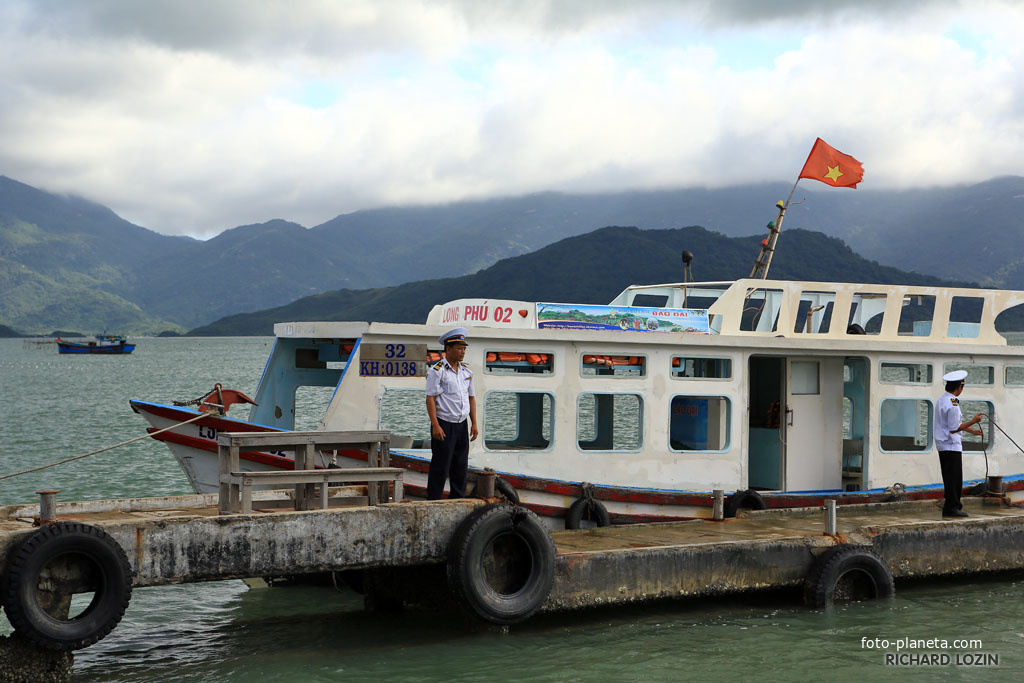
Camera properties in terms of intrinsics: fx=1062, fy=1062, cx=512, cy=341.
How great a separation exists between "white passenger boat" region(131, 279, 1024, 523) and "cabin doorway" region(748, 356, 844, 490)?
0.02m

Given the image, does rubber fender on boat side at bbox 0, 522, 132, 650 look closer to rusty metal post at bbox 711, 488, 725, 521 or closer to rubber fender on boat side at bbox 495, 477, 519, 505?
rubber fender on boat side at bbox 495, 477, 519, 505

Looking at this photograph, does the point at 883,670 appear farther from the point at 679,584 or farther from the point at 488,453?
the point at 488,453

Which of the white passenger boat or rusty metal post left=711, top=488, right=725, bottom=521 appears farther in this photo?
rusty metal post left=711, top=488, right=725, bottom=521

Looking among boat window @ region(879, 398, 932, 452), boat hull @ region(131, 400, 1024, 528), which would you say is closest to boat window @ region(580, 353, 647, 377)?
A: boat hull @ region(131, 400, 1024, 528)

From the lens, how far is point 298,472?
31.2ft

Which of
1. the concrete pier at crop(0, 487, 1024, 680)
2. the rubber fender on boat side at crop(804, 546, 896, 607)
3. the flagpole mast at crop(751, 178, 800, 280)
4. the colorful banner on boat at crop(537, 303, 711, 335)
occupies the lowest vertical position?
the rubber fender on boat side at crop(804, 546, 896, 607)

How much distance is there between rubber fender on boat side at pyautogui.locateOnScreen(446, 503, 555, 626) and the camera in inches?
396

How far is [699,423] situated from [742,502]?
1.54 m

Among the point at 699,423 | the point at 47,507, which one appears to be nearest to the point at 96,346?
the point at 699,423

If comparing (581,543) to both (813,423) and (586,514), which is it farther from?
(813,423)

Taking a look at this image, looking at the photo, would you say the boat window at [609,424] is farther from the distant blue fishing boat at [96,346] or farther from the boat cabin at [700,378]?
the distant blue fishing boat at [96,346]

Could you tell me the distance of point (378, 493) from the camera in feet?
34.2

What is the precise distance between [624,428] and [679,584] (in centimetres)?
2732

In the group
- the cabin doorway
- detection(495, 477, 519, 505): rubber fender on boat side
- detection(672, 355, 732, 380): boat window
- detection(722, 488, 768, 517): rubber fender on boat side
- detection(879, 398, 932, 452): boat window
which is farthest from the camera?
detection(879, 398, 932, 452): boat window
